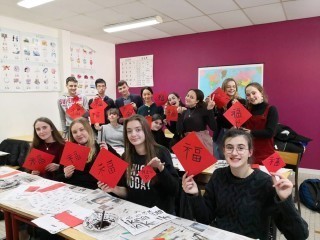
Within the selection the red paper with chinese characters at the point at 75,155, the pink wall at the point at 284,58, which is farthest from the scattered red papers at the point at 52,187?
the pink wall at the point at 284,58

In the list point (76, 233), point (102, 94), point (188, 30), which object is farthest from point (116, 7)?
point (76, 233)

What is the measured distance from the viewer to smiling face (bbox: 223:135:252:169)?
4.88ft

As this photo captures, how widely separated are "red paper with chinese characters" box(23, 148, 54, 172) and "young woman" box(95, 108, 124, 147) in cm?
128

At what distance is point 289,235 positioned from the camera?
133 centimetres

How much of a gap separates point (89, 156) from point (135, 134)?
1.84 feet

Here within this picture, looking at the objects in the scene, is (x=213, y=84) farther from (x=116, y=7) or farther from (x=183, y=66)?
(x=116, y=7)

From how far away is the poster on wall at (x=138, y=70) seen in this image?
20.0ft

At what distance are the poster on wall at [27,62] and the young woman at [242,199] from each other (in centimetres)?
414

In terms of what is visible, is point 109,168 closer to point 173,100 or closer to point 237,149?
point 237,149

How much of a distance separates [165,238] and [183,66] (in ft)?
15.5

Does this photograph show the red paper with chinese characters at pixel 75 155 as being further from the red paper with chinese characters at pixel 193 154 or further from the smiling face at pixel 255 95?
the smiling face at pixel 255 95

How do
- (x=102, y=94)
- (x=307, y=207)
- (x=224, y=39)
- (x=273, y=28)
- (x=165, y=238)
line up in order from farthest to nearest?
(x=224, y=39) → (x=273, y=28) → (x=102, y=94) → (x=307, y=207) → (x=165, y=238)

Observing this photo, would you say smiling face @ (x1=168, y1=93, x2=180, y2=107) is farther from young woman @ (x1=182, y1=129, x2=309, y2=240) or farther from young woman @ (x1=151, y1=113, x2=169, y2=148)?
young woman @ (x1=182, y1=129, x2=309, y2=240)

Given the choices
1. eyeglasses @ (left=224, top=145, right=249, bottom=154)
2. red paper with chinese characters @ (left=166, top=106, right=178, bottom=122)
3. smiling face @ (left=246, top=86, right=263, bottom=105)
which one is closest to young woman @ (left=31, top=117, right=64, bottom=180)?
red paper with chinese characters @ (left=166, top=106, right=178, bottom=122)
